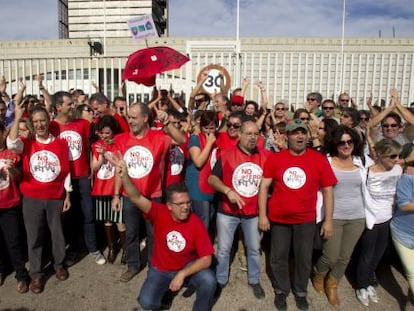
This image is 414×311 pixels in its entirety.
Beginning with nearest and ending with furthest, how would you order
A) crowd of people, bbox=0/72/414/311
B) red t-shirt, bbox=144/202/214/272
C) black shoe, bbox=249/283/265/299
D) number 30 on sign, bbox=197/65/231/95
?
1. red t-shirt, bbox=144/202/214/272
2. crowd of people, bbox=0/72/414/311
3. black shoe, bbox=249/283/265/299
4. number 30 on sign, bbox=197/65/231/95

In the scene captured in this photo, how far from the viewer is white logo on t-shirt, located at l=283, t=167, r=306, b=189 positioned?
10.3 ft

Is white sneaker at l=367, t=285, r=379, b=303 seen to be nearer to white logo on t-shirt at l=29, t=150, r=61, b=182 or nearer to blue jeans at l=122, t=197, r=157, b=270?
blue jeans at l=122, t=197, r=157, b=270

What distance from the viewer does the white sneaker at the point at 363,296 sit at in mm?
3428

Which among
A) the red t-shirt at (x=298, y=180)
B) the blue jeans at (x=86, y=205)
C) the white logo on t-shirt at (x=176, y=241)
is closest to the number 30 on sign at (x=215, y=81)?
the blue jeans at (x=86, y=205)

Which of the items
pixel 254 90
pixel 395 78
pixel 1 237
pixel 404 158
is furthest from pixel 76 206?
pixel 254 90

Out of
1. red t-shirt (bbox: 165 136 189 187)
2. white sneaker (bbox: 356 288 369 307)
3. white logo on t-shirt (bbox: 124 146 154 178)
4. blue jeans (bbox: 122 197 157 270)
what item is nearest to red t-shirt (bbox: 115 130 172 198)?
white logo on t-shirt (bbox: 124 146 154 178)

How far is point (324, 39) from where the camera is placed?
16188 mm

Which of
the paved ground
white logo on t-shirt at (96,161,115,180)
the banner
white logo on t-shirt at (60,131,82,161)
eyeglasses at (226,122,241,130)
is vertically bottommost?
the paved ground

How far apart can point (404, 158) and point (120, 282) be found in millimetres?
3174

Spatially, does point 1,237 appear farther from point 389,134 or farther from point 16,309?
point 389,134

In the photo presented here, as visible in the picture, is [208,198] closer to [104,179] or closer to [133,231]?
[133,231]

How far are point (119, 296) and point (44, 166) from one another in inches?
58.2

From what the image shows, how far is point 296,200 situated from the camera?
10.3 ft

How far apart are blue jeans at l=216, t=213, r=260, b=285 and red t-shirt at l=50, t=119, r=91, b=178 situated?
167cm
